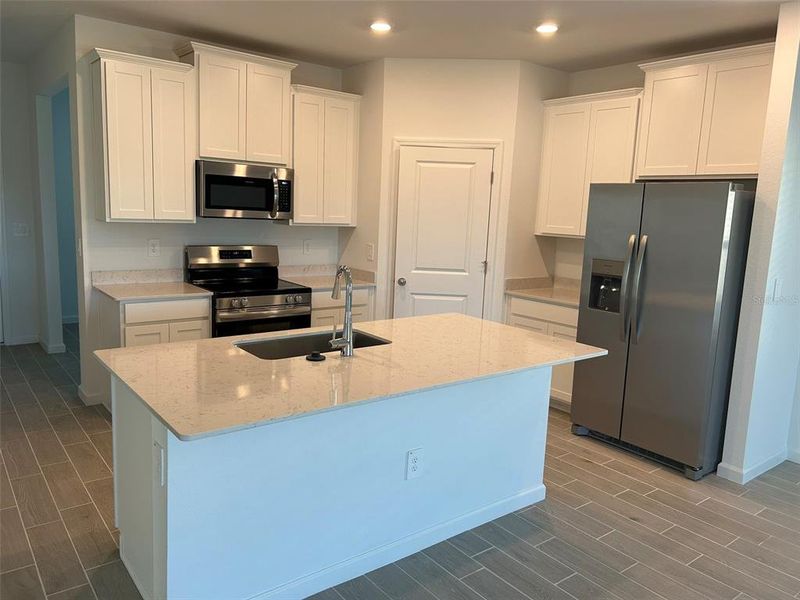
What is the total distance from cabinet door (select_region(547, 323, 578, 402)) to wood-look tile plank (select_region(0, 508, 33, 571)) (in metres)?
3.36

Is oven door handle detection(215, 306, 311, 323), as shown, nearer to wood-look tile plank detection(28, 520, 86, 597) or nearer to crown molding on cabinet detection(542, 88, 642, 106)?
wood-look tile plank detection(28, 520, 86, 597)

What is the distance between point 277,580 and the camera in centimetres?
219

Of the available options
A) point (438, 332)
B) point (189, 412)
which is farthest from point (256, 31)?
point (189, 412)

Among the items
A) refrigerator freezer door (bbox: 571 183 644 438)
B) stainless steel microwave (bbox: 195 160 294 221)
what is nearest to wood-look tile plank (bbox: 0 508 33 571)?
stainless steel microwave (bbox: 195 160 294 221)

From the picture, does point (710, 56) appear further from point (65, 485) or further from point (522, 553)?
point (65, 485)

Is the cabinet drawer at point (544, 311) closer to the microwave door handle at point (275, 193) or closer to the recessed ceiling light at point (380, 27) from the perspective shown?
the microwave door handle at point (275, 193)

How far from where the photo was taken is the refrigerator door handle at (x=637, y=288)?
3.58 m

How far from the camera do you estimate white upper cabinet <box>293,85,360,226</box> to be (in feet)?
15.3

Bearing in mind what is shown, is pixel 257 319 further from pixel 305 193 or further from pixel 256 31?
pixel 256 31

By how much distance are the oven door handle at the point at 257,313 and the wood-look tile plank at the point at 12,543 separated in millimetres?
1623

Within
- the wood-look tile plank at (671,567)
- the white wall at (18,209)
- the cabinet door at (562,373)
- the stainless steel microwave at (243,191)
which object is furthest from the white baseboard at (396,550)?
the white wall at (18,209)

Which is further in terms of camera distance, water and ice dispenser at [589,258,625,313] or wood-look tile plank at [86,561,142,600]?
water and ice dispenser at [589,258,625,313]

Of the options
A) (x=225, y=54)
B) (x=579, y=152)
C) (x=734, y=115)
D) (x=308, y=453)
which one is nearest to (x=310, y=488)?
(x=308, y=453)

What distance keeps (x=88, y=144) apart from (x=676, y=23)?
390cm
